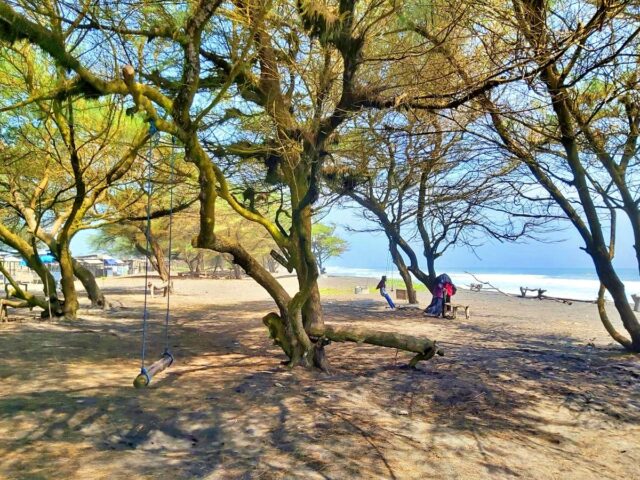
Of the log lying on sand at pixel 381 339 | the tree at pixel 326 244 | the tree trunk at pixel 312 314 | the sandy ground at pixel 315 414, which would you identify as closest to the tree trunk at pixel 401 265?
the tree trunk at pixel 312 314

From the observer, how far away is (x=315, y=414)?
445 centimetres

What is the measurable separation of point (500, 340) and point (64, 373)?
8022mm

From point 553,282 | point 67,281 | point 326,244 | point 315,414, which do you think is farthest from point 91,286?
point 553,282

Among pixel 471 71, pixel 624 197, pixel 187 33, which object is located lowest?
pixel 624 197

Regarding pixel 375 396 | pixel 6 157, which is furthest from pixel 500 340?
pixel 6 157

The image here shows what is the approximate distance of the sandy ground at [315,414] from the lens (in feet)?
10.7

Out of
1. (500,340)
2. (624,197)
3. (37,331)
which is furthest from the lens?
(500,340)

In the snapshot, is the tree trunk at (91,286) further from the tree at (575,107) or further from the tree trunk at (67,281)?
the tree at (575,107)

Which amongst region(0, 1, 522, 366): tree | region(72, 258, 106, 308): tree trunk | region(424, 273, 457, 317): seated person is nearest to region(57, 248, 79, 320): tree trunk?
region(72, 258, 106, 308): tree trunk

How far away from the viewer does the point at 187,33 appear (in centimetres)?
422

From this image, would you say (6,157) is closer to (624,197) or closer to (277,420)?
(277,420)

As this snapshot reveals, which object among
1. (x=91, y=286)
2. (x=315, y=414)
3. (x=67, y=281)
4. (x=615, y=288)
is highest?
(x=615, y=288)

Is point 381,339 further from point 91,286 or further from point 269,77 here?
point 91,286

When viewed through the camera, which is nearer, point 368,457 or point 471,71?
point 368,457
